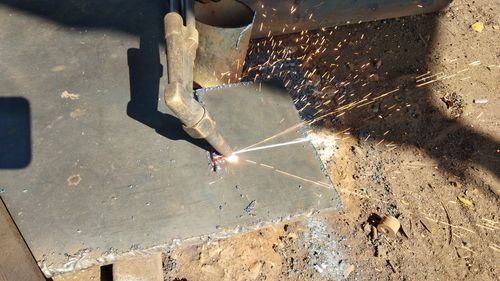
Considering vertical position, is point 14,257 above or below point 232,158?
below

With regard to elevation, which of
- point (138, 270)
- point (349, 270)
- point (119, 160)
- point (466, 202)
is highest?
point (119, 160)

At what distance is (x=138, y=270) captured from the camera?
7.41 feet

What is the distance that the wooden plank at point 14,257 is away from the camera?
6.26 ft

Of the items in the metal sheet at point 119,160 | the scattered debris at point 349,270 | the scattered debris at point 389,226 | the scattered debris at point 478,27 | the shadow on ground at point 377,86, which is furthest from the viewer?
the scattered debris at point 478,27

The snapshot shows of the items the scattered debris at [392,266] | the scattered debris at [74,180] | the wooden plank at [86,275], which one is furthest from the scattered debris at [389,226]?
the scattered debris at [74,180]

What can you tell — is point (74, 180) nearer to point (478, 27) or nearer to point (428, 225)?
point (428, 225)

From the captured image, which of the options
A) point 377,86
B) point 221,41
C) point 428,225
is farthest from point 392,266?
point 221,41

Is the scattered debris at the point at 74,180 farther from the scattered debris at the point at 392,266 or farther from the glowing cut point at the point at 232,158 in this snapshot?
the scattered debris at the point at 392,266

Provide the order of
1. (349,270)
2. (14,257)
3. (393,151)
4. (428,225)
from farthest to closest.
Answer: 1. (393,151)
2. (428,225)
3. (349,270)
4. (14,257)

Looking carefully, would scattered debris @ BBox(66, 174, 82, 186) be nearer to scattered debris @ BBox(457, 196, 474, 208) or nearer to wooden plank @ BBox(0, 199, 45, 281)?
wooden plank @ BBox(0, 199, 45, 281)

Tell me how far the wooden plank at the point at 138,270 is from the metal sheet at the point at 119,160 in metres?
0.23

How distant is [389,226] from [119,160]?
1788 mm

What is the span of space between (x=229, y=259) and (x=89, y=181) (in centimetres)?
104

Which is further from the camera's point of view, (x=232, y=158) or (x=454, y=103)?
(x=454, y=103)
